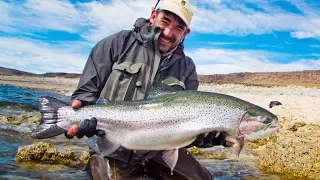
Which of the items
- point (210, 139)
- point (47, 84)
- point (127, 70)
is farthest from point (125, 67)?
point (47, 84)

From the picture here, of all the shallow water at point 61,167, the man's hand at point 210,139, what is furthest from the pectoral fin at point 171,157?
the shallow water at point 61,167

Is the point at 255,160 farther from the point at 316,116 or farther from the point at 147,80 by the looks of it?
the point at 316,116

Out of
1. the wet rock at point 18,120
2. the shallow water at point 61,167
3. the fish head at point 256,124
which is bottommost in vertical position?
the wet rock at point 18,120

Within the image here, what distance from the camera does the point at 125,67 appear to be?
4770 mm

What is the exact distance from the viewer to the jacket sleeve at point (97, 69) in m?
4.84

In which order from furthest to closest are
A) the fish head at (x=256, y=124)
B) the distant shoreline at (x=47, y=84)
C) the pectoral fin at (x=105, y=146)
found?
the distant shoreline at (x=47, y=84) → the pectoral fin at (x=105, y=146) → the fish head at (x=256, y=124)

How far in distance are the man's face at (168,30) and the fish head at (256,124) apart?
146 cm

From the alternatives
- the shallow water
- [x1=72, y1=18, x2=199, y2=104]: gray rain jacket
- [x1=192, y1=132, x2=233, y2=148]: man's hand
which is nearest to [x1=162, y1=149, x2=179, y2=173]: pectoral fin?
[x1=192, y1=132, x2=233, y2=148]: man's hand

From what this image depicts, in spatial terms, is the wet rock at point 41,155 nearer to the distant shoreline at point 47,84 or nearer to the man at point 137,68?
the man at point 137,68

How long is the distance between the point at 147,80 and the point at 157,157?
39.0 inches

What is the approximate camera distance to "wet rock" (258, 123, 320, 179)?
21.9ft

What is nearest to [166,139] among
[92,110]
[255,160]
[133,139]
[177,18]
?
[133,139]

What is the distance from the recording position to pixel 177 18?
488 centimetres

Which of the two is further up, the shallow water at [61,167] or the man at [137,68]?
the man at [137,68]
